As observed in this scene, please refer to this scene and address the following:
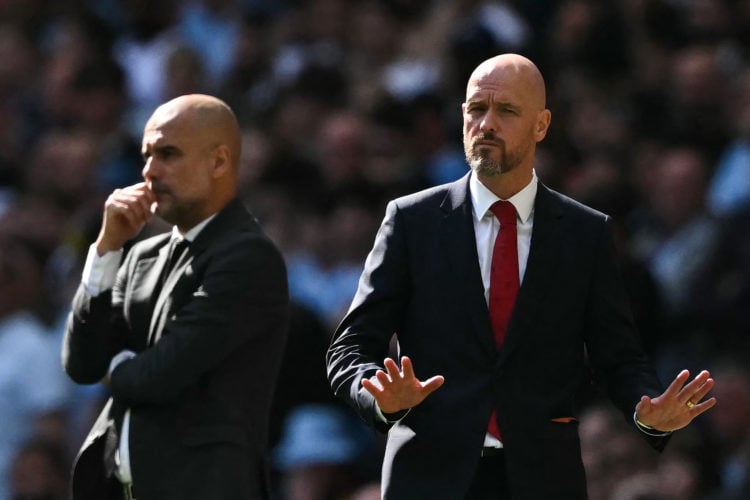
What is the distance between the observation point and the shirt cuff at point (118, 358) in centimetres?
597

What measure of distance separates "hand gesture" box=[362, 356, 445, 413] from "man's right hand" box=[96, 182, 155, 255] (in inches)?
53.0

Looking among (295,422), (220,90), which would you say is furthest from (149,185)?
(220,90)

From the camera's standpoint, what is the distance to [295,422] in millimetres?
9008

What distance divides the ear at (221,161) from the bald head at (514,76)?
108 centimetres

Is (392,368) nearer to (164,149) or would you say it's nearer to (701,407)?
(701,407)

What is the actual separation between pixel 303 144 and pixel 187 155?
17.3ft

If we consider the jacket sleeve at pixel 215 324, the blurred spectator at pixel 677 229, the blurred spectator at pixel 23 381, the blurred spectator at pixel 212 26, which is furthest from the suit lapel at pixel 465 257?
the blurred spectator at pixel 212 26

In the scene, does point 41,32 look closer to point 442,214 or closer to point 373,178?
point 373,178

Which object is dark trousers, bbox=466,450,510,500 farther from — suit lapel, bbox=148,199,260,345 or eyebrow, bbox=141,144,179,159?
eyebrow, bbox=141,144,179,159

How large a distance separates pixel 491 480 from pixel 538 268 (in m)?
0.62

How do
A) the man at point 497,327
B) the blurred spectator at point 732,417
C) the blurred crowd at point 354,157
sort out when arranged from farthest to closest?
→ the blurred crowd at point 354,157
the blurred spectator at point 732,417
the man at point 497,327

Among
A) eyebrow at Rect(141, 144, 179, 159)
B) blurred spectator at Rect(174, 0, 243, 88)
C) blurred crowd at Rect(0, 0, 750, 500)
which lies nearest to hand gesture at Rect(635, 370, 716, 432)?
eyebrow at Rect(141, 144, 179, 159)

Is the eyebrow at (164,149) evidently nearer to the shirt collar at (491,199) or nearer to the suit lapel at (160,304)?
the suit lapel at (160,304)

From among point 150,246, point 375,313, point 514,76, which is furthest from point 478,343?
point 150,246
